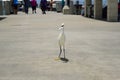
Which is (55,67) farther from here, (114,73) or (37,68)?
(114,73)

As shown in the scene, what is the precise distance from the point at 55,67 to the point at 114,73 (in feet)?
5.70

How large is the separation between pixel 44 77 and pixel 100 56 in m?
4.09

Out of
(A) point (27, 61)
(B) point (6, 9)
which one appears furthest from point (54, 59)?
(B) point (6, 9)

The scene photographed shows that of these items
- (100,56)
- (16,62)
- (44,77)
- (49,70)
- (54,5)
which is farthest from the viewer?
(54,5)

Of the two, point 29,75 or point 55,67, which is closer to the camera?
point 29,75

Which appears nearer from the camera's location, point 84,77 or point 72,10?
point 84,77

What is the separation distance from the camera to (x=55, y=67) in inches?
472

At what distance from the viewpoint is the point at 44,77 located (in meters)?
10.5

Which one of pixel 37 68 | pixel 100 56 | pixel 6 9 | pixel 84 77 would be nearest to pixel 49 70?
pixel 37 68

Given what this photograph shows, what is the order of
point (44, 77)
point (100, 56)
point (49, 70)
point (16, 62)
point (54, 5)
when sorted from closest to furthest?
Result: point (44, 77) < point (49, 70) < point (16, 62) < point (100, 56) < point (54, 5)

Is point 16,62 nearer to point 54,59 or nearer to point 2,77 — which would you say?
point 54,59

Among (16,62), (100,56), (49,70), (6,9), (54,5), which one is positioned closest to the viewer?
(49,70)

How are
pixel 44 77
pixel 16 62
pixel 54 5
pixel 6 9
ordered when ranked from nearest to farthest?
1. pixel 44 77
2. pixel 16 62
3. pixel 6 9
4. pixel 54 5

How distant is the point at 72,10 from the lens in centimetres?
5381
